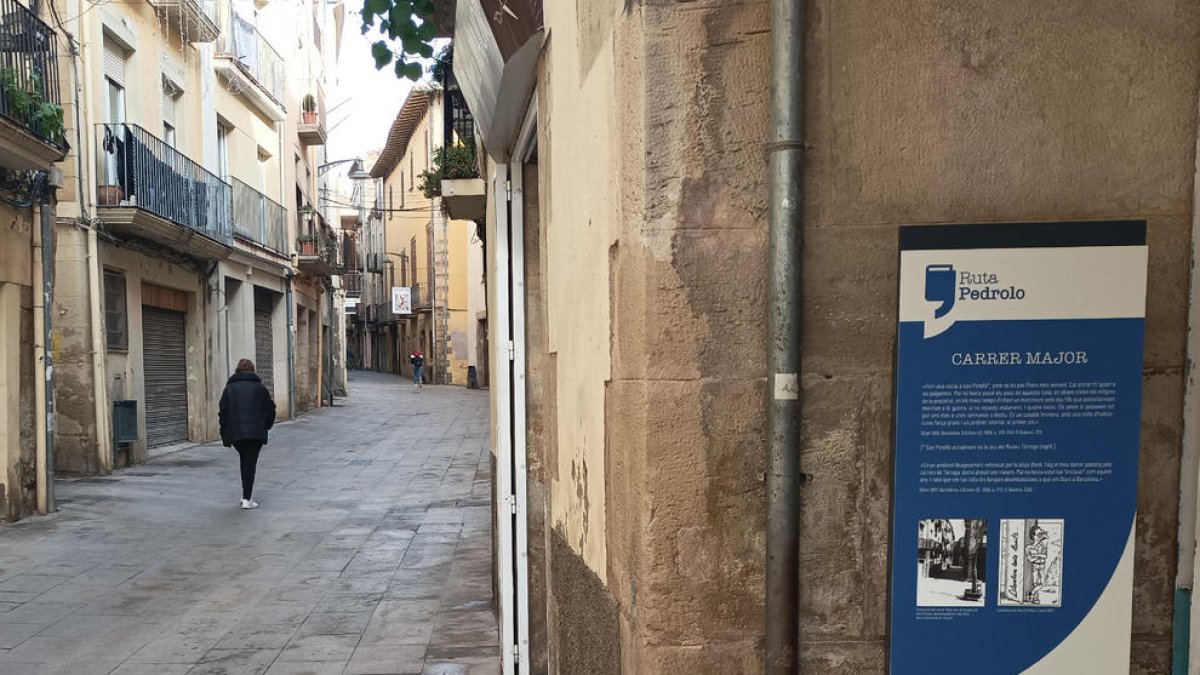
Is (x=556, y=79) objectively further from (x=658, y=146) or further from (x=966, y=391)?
(x=966, y=391)

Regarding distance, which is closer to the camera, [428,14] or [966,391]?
[966,391]

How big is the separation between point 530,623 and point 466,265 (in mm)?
32306

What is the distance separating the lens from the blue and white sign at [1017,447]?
1990 millimetres

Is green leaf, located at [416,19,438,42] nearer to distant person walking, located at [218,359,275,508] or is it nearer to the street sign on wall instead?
distant person walking, located at [218,359,275,508]

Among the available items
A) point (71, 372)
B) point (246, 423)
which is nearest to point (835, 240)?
point (246, 423)

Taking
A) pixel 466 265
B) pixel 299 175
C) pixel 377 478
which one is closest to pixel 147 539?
pixel 377 478

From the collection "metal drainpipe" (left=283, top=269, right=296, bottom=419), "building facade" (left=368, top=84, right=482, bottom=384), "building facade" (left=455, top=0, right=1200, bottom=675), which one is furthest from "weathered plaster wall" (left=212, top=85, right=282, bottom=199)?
"building facade" (left=455, top=0, right=1200, bottom=675)

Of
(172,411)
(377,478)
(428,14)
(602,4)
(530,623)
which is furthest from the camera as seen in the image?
(172,411)

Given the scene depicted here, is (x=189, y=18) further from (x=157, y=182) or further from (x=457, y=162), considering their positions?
(x=457, y=162)

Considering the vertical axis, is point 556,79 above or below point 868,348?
above

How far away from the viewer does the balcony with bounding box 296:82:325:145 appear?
24484 mm

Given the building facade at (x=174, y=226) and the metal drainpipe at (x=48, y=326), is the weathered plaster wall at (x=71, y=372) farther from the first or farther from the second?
the metal drainpipe at (x=48, y=326)

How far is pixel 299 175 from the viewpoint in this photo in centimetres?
2441

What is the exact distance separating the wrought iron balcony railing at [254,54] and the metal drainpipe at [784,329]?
17.2 m
